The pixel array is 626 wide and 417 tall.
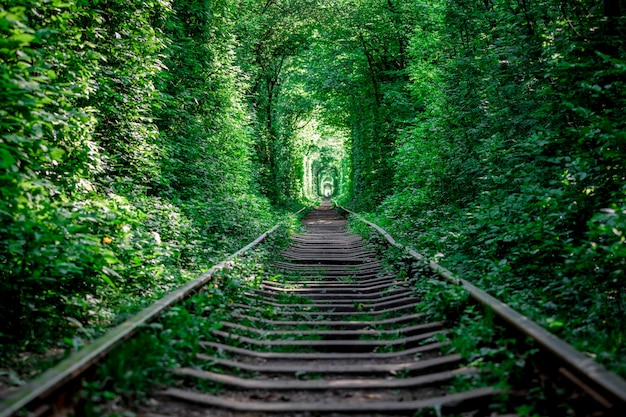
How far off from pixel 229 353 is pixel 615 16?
20.9 feet

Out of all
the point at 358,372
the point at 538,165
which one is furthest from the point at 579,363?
the point at 538,165

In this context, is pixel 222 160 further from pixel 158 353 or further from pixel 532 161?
pixel 158 353

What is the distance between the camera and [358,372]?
373 cm

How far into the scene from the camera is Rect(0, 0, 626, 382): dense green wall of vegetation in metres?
4.10

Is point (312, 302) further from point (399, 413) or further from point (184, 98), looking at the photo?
point (184, 98)

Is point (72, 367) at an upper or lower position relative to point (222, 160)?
lower

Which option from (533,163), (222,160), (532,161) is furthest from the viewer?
(222,160)

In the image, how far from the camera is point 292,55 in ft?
87.4

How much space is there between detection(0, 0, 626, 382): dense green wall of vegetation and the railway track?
2.01ft

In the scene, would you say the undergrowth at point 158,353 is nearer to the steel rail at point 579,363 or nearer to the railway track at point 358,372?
the railway track at point 358,372

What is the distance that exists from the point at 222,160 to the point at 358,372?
1086cm

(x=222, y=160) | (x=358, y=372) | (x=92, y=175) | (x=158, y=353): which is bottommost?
(x=358, y=372)

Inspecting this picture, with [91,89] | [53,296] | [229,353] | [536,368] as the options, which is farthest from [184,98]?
[536,368]

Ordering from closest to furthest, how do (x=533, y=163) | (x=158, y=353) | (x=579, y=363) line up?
(x=579, y=363), (x=158, y=353), (x=533, y=163)
